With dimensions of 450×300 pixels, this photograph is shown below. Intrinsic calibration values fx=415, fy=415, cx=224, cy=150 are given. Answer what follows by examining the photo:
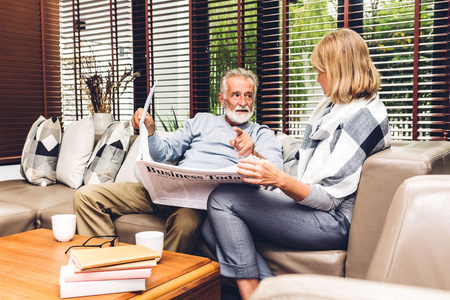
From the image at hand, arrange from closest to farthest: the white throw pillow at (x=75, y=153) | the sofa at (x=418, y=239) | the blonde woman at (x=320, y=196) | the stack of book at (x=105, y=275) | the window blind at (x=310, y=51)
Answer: the sofa at (x=418, y=239) < the stack of book at (x=105, y=275) < the blonde woman at (x=320, y=196) < the window blind at (x=310, y=51) < the white throw pillow at (x=75, y=153)

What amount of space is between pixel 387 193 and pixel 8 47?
337cm

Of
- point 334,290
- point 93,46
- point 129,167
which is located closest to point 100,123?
point 129,167

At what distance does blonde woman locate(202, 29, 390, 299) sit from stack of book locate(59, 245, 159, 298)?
1.62 ft

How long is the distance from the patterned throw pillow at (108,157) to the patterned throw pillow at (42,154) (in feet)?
1.16

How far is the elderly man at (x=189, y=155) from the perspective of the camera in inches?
71.5

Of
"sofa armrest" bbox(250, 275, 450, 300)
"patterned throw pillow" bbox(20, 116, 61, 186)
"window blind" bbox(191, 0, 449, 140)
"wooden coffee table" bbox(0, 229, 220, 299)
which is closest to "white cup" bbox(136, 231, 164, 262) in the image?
"wooden coffee table" bbox(0, 229, 220, 299)

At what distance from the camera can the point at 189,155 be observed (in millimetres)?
2195

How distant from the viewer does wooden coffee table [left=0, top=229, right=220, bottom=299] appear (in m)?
1.09

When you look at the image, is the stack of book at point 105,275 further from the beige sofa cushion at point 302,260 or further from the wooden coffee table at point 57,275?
the beige sofa cushion at point 302,260

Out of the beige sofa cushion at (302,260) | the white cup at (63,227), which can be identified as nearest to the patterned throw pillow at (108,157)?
the white cup at (63,227)

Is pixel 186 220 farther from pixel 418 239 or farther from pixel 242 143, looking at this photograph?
pixel 418 239

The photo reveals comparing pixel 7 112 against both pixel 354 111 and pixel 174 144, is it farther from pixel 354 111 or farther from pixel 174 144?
pixel 354 111

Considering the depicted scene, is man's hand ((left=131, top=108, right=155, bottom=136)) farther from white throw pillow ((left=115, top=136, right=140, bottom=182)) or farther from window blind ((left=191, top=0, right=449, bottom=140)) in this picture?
window blind ((left=191, top=0, right=449, bottom=140))

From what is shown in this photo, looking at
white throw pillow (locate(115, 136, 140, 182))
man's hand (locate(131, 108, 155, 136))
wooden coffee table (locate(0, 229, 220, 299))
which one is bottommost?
wooden coffee table (locate(0, 229, 220, 299))
